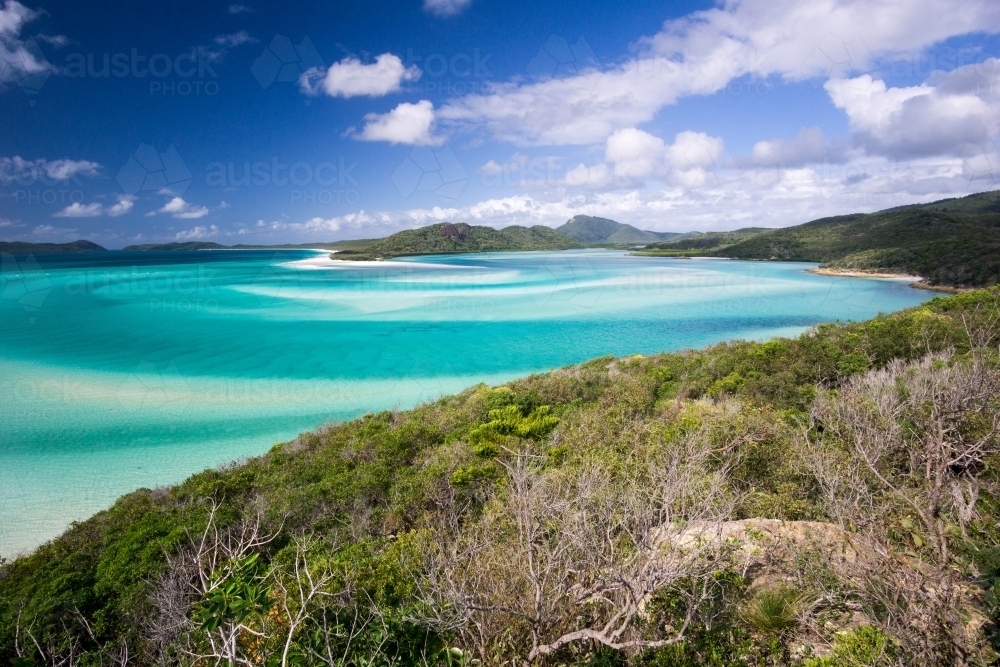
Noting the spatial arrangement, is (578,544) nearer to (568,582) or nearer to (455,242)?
(568,582)

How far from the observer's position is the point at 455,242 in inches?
5330

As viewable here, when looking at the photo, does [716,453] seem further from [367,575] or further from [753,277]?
[753,277]

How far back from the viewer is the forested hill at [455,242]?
121812mm

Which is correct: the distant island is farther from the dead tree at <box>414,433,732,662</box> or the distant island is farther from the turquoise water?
the dead tree at <box>414,433,732,662</box>

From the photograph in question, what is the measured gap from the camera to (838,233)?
288ft

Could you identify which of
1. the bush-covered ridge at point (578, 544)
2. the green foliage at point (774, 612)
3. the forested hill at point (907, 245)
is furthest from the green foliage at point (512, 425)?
the forested hill at point (907, 245)

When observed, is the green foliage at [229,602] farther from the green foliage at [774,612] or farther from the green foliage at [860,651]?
the green foliage at [774,612]

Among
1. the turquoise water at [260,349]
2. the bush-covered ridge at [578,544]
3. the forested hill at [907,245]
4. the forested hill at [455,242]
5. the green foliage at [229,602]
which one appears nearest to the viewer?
the green foliage at [229,602]

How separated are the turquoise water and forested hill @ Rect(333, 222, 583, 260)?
6516 centimetres

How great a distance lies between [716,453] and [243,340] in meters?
24.4

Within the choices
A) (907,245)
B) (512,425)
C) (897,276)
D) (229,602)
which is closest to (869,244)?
(907,245)

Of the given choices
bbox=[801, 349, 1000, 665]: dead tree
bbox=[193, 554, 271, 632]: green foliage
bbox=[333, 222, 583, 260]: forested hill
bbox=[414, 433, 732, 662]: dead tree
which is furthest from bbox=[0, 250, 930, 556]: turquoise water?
bbox=[333, 222, 583, 260]: forested hill

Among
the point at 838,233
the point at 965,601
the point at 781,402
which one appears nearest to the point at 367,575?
the point at 965,601

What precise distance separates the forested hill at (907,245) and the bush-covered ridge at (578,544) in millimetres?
46180
